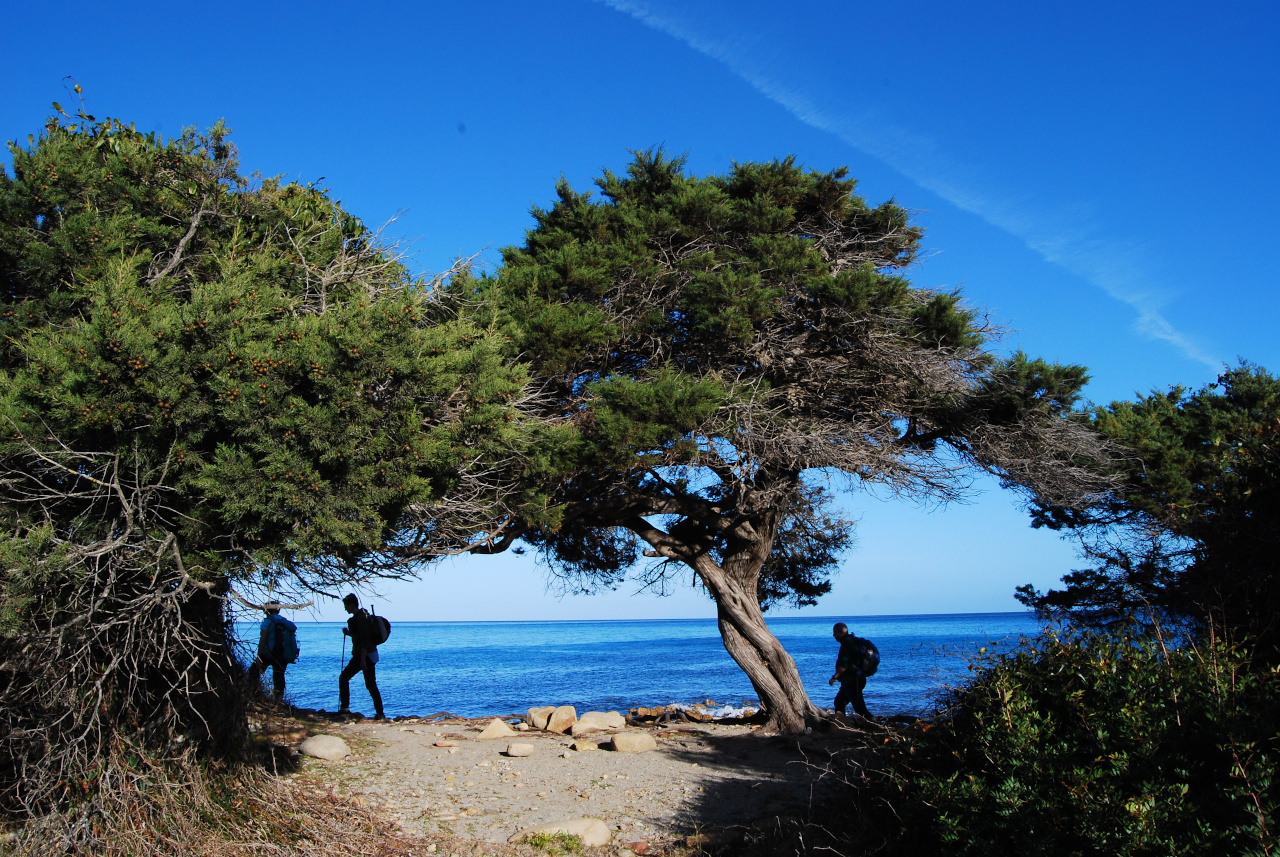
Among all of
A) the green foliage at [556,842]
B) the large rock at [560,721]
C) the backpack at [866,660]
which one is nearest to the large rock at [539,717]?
the large rock at [560,721]

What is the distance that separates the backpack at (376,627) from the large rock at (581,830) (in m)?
5.66

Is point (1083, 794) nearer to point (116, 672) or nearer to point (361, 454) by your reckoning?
point (361, 454)

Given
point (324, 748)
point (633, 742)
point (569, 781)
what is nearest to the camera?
point (569, 781)

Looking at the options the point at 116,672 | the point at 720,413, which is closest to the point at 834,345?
the point at 720,413

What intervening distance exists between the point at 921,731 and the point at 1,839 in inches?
249

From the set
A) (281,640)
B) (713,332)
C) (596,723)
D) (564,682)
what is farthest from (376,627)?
(564,682)

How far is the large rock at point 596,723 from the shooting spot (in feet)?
34.4

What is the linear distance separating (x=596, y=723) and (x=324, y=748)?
12.3ft

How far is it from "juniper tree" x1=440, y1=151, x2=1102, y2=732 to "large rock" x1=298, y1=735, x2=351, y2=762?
2959 millimetres

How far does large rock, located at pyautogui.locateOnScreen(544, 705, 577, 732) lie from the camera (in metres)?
10.8

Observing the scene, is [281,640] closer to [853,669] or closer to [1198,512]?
[853,669]

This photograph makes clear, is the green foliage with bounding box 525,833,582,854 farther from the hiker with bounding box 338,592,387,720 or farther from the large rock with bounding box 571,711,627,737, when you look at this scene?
the hiker with bounding box 338,592,387,720

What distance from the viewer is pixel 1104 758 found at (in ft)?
12.1

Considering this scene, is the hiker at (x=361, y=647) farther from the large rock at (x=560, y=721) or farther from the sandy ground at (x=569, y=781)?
the large rock at (x=560, y=721)
